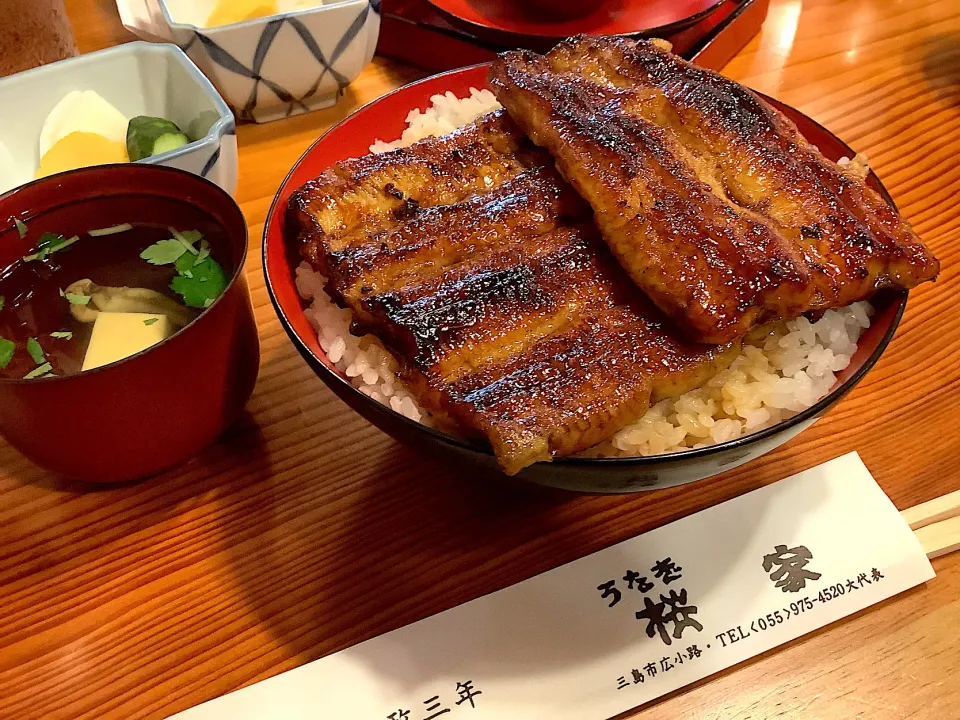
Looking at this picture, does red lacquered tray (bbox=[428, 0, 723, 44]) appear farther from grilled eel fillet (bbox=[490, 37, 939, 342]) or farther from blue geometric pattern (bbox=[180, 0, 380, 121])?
grilled eel fillet (bbox=[490, 37, 939, 342])

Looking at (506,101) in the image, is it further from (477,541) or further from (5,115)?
(5,115)

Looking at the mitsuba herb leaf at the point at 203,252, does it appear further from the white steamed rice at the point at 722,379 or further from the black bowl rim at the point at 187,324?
the white steamed rice at the point at 722,379

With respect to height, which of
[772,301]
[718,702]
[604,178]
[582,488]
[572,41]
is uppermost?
[572,41]

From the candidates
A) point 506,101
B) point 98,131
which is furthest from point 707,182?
point 98,131

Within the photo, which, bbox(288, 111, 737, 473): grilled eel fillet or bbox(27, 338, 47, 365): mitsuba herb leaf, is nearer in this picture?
bbox(288, 111, 737, 473): grilled eel fillet

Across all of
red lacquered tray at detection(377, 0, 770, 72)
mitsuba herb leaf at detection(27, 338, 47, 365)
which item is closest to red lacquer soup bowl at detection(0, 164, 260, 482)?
mitsuba herb leaf at detection(27, 338, 47, 365)

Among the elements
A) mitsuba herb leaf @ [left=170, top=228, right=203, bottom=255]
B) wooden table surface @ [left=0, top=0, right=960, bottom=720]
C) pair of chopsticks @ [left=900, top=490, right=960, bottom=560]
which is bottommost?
pair of chopsticks @ [left=900, top=490, right=960, bottom=560]

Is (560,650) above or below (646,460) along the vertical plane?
below
